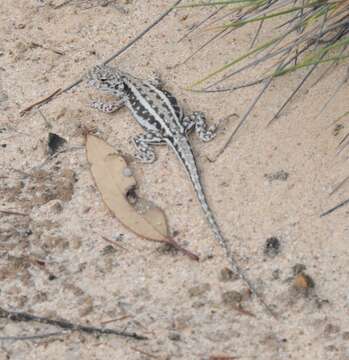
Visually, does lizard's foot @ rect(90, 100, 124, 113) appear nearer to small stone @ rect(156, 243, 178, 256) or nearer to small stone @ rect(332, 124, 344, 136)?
small stone @ rect(156, 243, 178, 256)

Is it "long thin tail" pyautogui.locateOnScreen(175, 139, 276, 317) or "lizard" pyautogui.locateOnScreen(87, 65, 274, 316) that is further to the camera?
"lizard" pyautogui.locateOnScreen(87, 65, 274, 316)

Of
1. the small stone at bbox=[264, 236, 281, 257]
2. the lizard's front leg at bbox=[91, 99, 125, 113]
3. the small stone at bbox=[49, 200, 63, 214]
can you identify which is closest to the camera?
the small stone at bbox=[264, 236, 281, 257]

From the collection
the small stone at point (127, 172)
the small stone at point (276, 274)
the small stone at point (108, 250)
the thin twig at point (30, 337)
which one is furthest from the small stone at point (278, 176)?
the thin twig at point (30, 337)

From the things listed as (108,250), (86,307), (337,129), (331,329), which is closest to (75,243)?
(108,250)

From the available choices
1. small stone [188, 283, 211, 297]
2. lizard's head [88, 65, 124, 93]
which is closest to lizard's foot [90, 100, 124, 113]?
lizard's head [88, 65, 124, 93]

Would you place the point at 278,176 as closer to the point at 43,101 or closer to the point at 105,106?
the point at 105,106

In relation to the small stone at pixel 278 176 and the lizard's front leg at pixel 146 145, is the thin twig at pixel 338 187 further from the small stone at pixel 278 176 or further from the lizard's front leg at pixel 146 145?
the lizard's front leg at pixel 146 145
